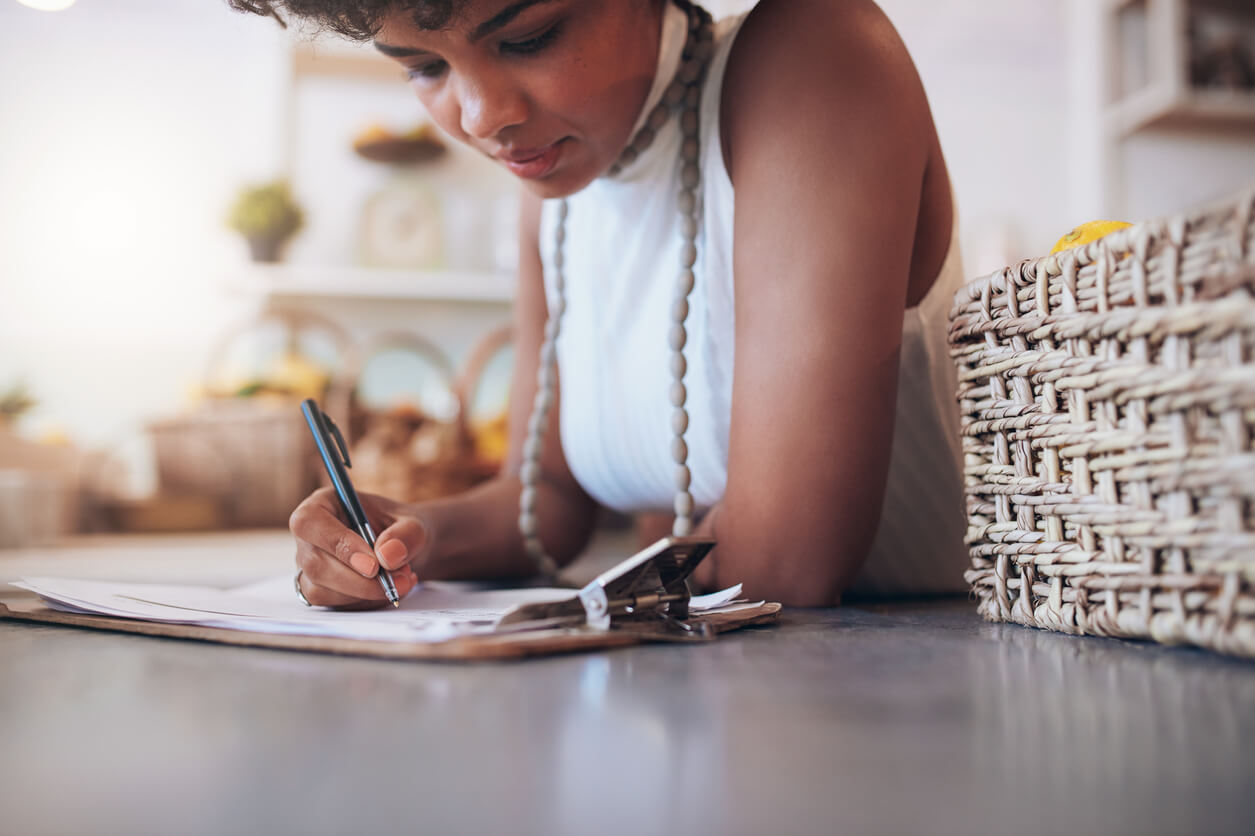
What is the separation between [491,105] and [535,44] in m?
0.05

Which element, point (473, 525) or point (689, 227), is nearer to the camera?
point (689, 227)

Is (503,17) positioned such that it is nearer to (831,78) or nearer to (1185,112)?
(831,78)

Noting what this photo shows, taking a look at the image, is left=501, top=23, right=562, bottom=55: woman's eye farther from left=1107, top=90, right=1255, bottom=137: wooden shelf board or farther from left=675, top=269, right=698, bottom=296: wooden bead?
left=1107, top=90, right=1255, bottom=137: wooden shelf board

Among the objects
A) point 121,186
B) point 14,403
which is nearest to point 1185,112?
point 121,186

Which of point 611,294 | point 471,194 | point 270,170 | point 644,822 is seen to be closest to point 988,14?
point 471,194

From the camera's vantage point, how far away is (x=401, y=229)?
288 centimetres

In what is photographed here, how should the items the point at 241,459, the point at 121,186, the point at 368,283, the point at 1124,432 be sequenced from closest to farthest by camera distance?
the point at 1124,432 → the point at 241,459 → the point at 368,283 → the point at 121,186

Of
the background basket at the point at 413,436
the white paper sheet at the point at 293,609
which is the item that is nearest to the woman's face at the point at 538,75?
the white paper sheet at the point at 293,609

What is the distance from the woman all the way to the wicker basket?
0.47 feet

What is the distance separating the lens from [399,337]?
2.79 meters

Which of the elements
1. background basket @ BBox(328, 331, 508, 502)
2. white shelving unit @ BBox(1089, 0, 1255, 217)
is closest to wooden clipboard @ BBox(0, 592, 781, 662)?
background basket @ BBox(328, 331, 508, 502)

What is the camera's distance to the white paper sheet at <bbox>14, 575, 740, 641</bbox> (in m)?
0.47

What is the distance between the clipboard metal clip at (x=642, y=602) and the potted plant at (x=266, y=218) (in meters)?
2.45

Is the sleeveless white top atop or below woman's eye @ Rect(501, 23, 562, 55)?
below
